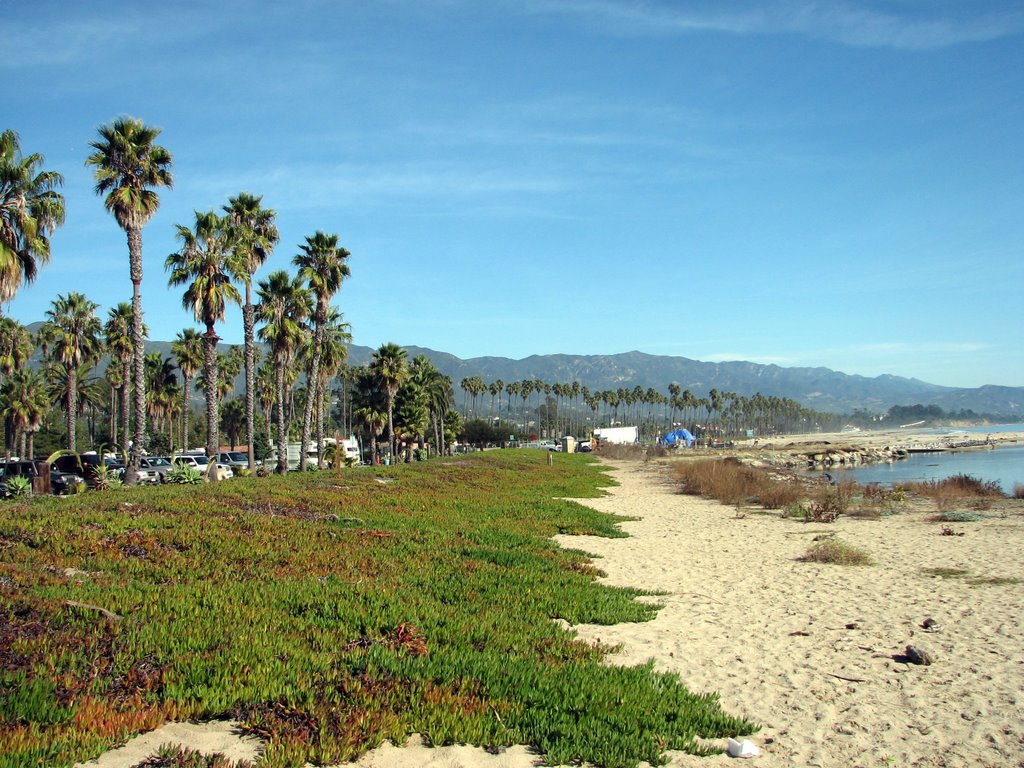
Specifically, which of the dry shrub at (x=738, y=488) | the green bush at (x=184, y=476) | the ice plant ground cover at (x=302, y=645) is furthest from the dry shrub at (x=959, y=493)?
the green bush at (x=184, y=476)

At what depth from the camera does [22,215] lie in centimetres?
2211

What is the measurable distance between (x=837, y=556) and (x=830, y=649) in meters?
7.88

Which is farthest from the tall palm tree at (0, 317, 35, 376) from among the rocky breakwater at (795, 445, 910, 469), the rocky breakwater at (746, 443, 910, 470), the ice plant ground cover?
the rocky breakwater at (795, 445, 910, 469)

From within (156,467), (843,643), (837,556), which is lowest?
(837,556)

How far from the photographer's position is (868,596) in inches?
524

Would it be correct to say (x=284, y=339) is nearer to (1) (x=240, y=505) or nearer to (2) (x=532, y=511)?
(2) (x=532, y=511)

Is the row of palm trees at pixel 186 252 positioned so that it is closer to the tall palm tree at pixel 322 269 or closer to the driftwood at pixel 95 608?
the tall palm tree at pixel 322 269

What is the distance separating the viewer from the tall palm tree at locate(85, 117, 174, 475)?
2838cm

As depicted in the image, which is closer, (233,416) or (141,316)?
(141,316)

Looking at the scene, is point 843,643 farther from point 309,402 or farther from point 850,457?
point 850,457

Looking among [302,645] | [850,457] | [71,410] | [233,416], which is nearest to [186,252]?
[71,410]

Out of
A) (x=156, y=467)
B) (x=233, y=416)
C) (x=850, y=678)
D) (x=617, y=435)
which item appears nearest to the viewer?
(x=850, y=678)

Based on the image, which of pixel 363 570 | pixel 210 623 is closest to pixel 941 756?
pixel 210 623

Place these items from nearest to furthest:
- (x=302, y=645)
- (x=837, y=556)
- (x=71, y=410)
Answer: (x=302, y=645) → (x=837, y=556) → (x=71, y=410)
